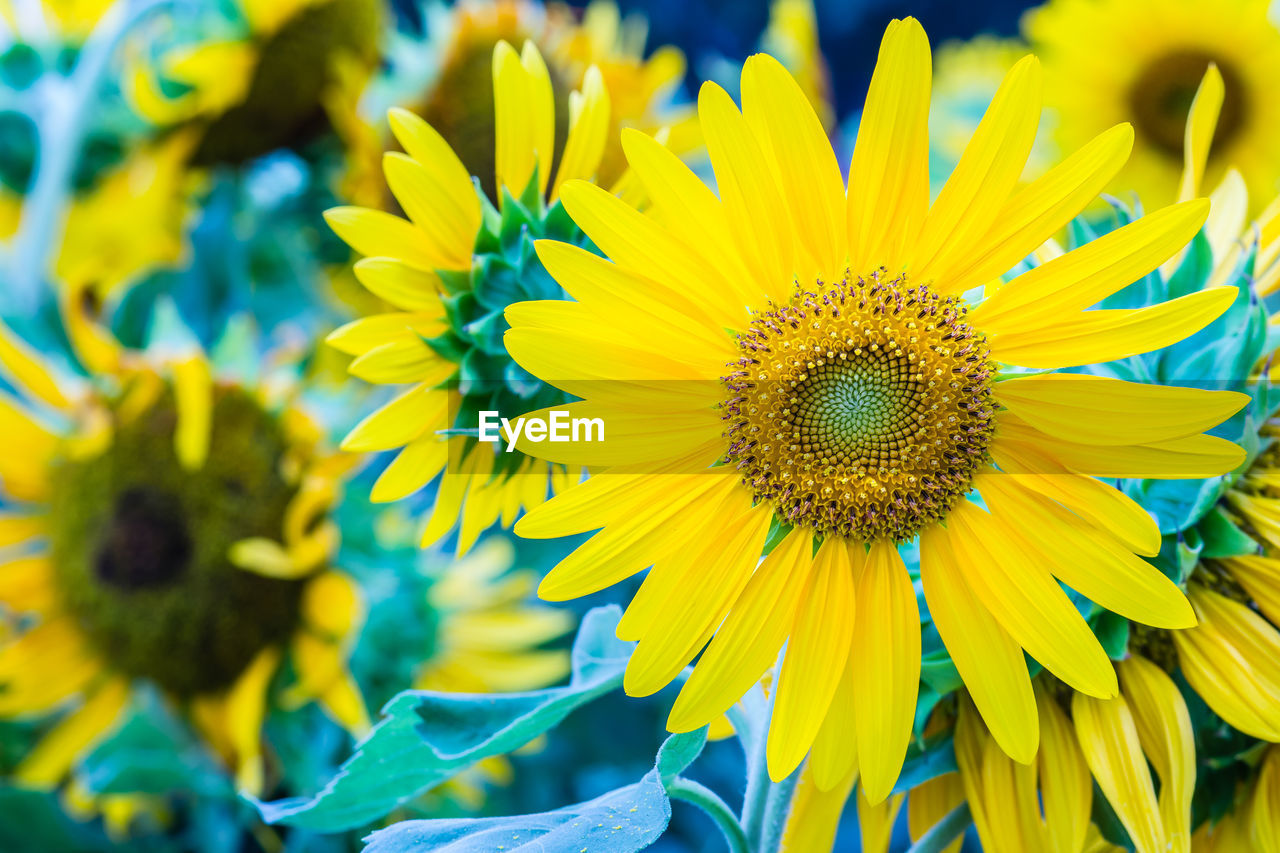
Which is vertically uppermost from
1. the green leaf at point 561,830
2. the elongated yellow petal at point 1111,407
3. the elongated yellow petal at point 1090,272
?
the elongated yellow petal at point 1090,272

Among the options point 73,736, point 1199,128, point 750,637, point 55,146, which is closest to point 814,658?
point 750,637

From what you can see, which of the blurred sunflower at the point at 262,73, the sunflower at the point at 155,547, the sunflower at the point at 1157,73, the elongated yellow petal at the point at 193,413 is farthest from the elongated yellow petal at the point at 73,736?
the sunflower at the point at 1157,73

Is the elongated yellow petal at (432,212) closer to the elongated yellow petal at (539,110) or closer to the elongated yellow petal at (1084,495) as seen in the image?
the elongated yellow petal at (539,110)

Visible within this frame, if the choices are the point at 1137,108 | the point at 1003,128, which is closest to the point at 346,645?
the point at 1003,128

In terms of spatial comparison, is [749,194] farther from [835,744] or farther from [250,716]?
[250,716]

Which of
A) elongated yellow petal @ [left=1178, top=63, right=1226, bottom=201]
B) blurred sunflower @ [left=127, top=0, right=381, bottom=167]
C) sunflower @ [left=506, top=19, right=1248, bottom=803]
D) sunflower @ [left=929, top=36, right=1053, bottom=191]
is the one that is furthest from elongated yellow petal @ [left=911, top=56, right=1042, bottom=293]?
blurred sunflower @ [left=127, top=0, right=381, bottom=167]

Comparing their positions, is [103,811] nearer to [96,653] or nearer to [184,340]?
[96,653]
